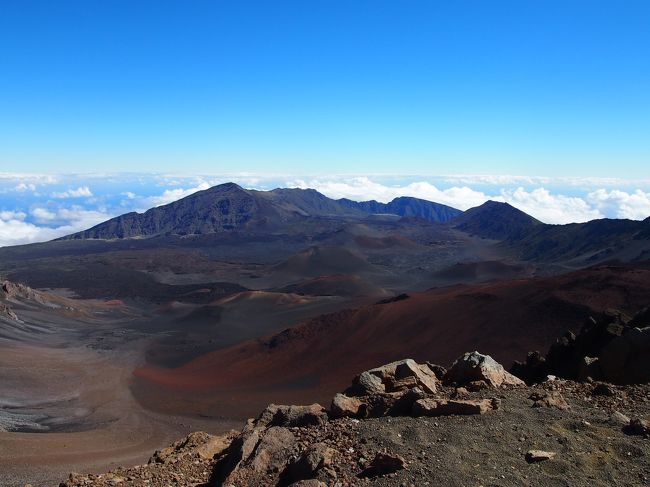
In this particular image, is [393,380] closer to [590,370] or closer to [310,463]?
[310,463]

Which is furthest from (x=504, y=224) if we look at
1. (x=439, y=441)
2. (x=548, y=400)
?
(x=439, y=441)

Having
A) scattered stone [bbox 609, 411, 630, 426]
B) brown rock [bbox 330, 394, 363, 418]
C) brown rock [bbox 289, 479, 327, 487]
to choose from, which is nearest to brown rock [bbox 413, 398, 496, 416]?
brown rock [bbox 330, 394, 363, 418]

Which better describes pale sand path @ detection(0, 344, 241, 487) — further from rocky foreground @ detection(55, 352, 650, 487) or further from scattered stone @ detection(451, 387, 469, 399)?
scattered stone @ detection(451, 387, 469, 399)

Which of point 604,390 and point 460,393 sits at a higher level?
point 460,393

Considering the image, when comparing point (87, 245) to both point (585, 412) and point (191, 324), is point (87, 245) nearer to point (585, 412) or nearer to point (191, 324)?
point (191, 324)

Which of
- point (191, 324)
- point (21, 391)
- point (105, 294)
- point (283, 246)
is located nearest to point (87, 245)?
point (283, 246)
